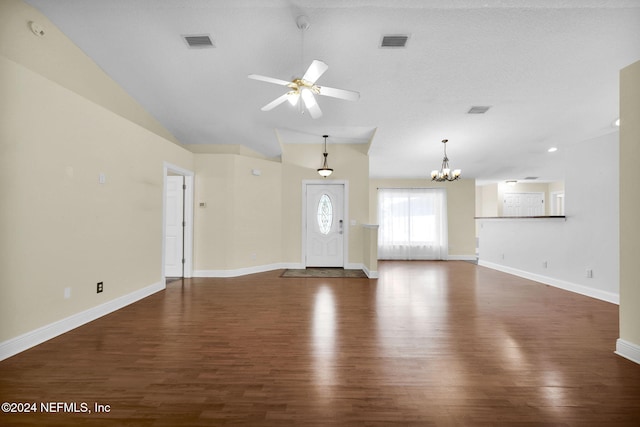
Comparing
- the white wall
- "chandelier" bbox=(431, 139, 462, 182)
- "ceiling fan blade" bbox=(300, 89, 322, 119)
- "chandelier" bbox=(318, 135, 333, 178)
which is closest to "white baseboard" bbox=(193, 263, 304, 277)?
"chandelier" bbox=(318, 135, 333, 178)

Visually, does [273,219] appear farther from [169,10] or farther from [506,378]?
[506,378]

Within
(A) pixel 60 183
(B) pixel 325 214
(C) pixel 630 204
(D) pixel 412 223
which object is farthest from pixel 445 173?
(A) pixel 60 183

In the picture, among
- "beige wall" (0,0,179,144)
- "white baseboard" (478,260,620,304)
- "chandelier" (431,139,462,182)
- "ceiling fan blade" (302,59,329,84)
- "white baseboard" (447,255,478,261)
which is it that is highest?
"beige wall" (0,0,179,144)

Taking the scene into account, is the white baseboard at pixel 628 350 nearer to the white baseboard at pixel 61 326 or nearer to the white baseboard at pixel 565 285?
the white baseboard at pixel 565 285

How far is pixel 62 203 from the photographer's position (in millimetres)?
2820

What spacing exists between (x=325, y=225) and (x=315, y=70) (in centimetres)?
427

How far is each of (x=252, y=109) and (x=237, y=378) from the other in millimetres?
4187

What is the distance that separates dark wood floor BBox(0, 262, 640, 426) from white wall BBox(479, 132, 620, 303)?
0.69 m

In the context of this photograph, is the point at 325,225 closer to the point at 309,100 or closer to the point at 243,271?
the point at 243,271

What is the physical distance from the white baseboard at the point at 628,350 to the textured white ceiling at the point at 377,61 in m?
3.05

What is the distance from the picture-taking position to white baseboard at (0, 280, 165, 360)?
2.31 m

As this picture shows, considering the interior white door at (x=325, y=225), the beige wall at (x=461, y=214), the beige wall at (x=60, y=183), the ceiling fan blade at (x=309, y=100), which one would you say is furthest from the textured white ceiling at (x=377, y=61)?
the beige wall at (x=461, y=214)

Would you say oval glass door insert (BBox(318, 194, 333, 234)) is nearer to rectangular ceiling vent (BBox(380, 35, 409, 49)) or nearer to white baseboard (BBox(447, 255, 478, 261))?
rectangular ceiling vent (BBox(380, 35, 409, 49))

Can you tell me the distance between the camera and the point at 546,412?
1641 millimetres
